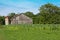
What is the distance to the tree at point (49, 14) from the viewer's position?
67125 millimetres

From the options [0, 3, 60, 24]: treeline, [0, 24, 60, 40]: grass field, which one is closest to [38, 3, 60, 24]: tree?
[0, 3, 60, 24]: treeline

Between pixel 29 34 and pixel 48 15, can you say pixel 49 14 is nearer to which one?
pixel 48 15

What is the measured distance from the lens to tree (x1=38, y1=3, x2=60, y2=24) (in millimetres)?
67125

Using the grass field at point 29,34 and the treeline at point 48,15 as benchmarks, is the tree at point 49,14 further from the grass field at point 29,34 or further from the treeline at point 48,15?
the grass field at point 29,34

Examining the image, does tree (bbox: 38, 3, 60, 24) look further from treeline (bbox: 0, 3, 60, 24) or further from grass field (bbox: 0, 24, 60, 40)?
grass field (bbox: 0, 24, 60, 40)

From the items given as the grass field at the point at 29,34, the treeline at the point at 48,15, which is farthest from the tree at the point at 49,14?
the grass field at the point at 29,34

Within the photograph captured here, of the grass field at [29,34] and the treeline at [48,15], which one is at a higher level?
the treeline at [48,15]

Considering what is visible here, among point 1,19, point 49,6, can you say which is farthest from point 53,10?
point 1,19

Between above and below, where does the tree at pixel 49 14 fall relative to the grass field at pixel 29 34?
above

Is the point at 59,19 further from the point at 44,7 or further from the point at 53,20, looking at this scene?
the point at 44,7

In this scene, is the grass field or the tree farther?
the tree

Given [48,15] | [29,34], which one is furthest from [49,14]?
[29,34]

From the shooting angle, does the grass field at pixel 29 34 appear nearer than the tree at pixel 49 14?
Yes

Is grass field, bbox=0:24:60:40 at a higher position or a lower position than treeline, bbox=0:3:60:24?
lower
